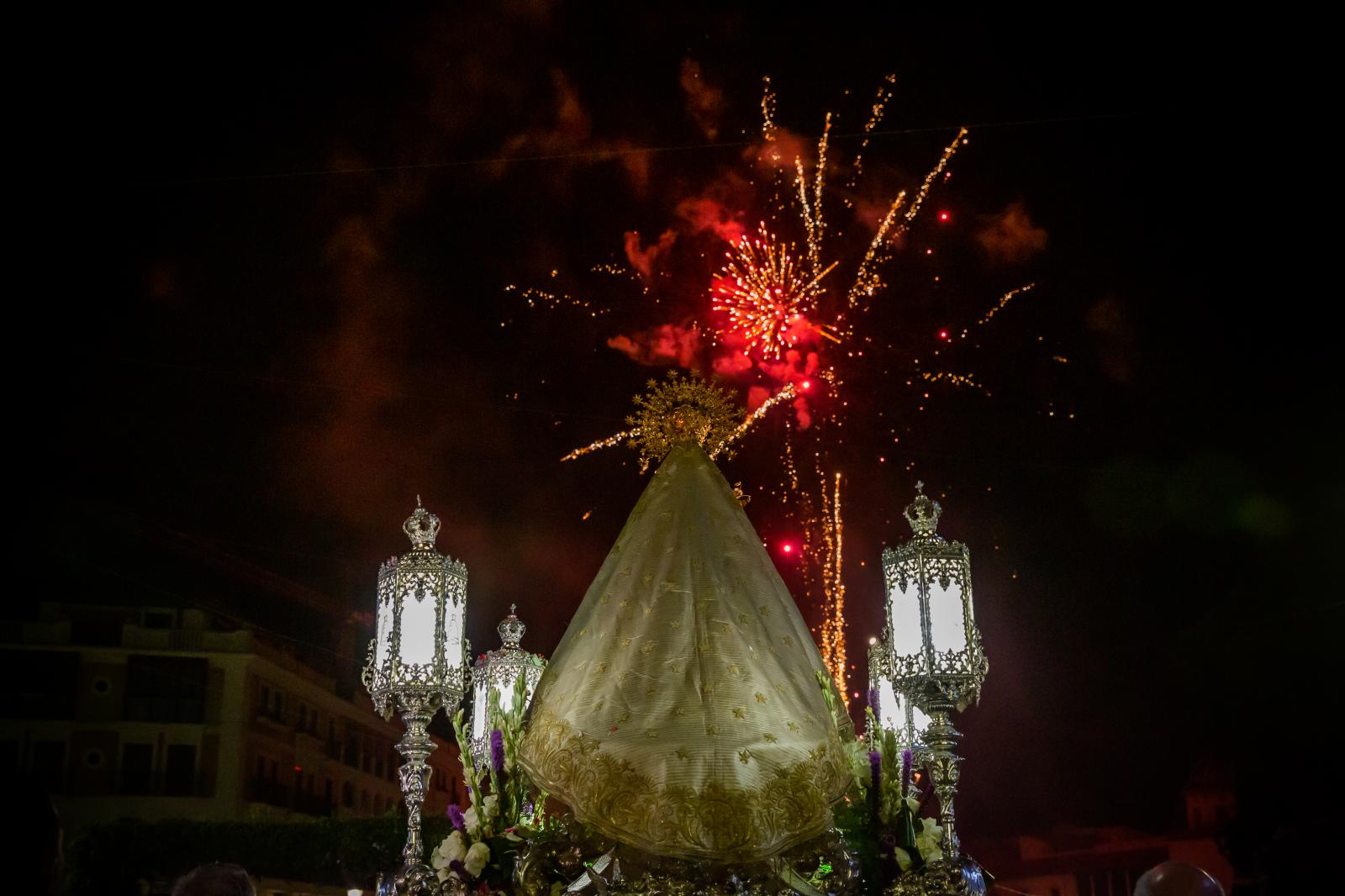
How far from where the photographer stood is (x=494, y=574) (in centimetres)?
1642

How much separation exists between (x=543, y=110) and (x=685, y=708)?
854 cm

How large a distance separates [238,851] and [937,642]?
20770 millimetres

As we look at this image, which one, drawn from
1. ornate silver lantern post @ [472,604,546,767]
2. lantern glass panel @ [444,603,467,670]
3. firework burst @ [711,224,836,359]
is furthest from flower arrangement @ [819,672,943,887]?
firework burst @ [711,224,836,359]

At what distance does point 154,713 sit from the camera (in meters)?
30.8

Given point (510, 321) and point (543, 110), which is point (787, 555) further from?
point (543, 110)

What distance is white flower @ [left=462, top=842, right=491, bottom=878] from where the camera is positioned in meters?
7.35

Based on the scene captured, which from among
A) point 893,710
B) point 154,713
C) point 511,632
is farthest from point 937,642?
point 154,713

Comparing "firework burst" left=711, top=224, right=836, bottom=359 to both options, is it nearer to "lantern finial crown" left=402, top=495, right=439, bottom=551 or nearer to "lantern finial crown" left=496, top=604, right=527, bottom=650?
"lantern finial crown" left=496, top=604, right=527, bottom=650

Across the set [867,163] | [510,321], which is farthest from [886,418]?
[510,321]

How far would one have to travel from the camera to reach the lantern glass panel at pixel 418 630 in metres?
8.12

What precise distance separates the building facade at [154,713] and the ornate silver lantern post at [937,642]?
78.5ft

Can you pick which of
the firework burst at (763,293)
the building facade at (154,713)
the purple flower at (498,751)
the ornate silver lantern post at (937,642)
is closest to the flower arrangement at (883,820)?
the ornate silver lantern post at (937,642)

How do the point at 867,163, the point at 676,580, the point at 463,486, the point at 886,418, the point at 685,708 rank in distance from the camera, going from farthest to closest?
the point at 463,486 → the point at 886,418 → the point at 867,163 → the point at 676,580 → the point at 685,708

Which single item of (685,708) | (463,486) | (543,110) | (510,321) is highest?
(543,110)
